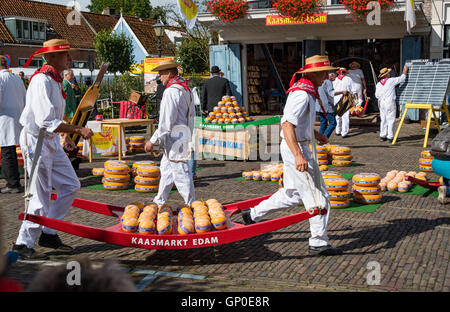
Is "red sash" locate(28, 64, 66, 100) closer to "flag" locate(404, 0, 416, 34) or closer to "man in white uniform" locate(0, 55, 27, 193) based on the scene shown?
"man in white uniform" locate(0, 55, 27, 193)

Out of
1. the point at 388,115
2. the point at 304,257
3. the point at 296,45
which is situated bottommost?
the point at 304,257

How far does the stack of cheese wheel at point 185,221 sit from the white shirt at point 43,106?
1.60 meters

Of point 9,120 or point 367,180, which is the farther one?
point 9,120

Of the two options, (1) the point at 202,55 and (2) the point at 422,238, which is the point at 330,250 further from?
(1) the point at 202,55

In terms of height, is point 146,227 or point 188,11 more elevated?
point 188,11

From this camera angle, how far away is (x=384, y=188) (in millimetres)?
8672

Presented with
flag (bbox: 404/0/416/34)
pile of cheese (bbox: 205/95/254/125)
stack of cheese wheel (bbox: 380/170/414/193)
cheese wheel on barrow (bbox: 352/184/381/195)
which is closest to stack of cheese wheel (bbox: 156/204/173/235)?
cheese wheel on barrow (bbox: 352/184/381/195)

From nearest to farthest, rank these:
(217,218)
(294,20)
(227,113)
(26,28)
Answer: (217,218), (227,113), (294,20), (26,28)

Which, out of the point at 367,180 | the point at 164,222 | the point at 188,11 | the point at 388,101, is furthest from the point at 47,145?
the point at 188,11

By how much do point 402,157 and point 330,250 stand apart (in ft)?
24.6

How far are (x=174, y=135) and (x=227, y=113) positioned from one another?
19.4 ft

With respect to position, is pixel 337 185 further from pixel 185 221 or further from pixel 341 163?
pixel 341 163

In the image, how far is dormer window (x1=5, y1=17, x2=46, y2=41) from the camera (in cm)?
4447

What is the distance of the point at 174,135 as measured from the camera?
6.59 metres
